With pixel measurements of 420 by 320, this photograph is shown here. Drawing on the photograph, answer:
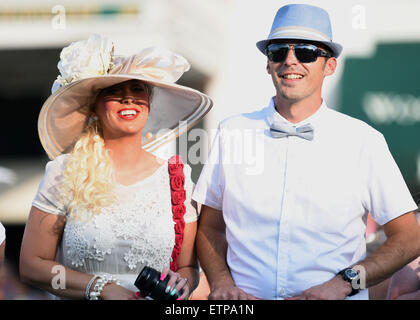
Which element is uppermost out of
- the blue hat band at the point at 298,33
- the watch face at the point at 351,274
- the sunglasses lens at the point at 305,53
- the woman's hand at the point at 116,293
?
the blue hat band at the point at 298,33

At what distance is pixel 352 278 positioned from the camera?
2781 millimetres

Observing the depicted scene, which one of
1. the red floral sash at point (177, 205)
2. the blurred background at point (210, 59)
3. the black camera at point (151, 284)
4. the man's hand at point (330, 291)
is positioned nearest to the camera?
the black camera at point (151, 284)

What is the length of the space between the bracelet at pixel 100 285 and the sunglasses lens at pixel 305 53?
1317 mm

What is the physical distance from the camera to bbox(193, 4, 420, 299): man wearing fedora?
2828mm

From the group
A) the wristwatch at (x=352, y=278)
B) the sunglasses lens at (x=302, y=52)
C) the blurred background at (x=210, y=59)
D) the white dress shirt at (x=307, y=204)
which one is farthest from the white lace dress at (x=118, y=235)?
the blurred background at (x=210, y=59)

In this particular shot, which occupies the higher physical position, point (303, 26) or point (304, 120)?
point (303, 26)

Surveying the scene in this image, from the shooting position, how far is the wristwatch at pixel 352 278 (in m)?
2.79

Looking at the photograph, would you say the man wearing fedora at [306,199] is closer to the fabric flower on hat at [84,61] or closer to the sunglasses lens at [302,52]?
the sunglasses lens at [302,52]

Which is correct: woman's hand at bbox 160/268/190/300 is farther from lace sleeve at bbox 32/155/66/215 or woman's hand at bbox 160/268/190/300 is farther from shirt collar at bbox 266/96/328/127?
shirt collar at bbox 266/96/328/127

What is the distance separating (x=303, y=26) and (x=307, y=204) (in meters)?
0.82

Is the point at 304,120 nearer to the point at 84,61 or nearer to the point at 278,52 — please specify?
the point at 278,52

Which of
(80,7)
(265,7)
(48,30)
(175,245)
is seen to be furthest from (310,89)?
(48,30)

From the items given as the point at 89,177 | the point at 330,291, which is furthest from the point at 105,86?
the point at 330,291
